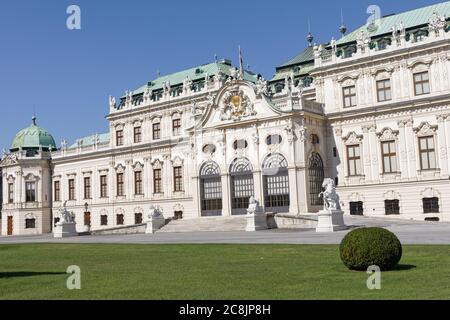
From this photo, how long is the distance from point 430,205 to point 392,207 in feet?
10.4

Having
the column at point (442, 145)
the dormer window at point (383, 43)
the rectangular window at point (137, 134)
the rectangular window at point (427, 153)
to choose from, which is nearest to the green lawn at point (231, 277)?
the column at point (442, 145)

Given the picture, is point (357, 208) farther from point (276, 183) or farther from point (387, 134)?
point (276, 183)

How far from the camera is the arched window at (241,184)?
175 feet

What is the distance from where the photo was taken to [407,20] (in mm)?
51719

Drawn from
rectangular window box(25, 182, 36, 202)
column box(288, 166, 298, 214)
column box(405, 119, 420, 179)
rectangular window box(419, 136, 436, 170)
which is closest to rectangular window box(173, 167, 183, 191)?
column box(288, 166, 298, 214)

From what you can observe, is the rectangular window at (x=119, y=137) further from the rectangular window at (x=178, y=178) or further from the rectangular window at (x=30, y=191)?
the rectangular window at (x=30, y=191)

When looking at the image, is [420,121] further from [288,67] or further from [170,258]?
[170,258]

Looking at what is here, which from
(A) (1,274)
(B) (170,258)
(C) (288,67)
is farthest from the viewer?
(C) (288,67)

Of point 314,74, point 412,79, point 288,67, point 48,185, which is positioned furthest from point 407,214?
point 48,185

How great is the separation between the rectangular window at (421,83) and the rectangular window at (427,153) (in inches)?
150

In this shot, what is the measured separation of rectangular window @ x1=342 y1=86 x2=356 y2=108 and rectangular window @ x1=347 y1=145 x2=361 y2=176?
3.75m

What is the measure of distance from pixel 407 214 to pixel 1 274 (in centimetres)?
3651

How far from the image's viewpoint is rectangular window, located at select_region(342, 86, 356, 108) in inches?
2031

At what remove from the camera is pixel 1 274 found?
17.5 metres
